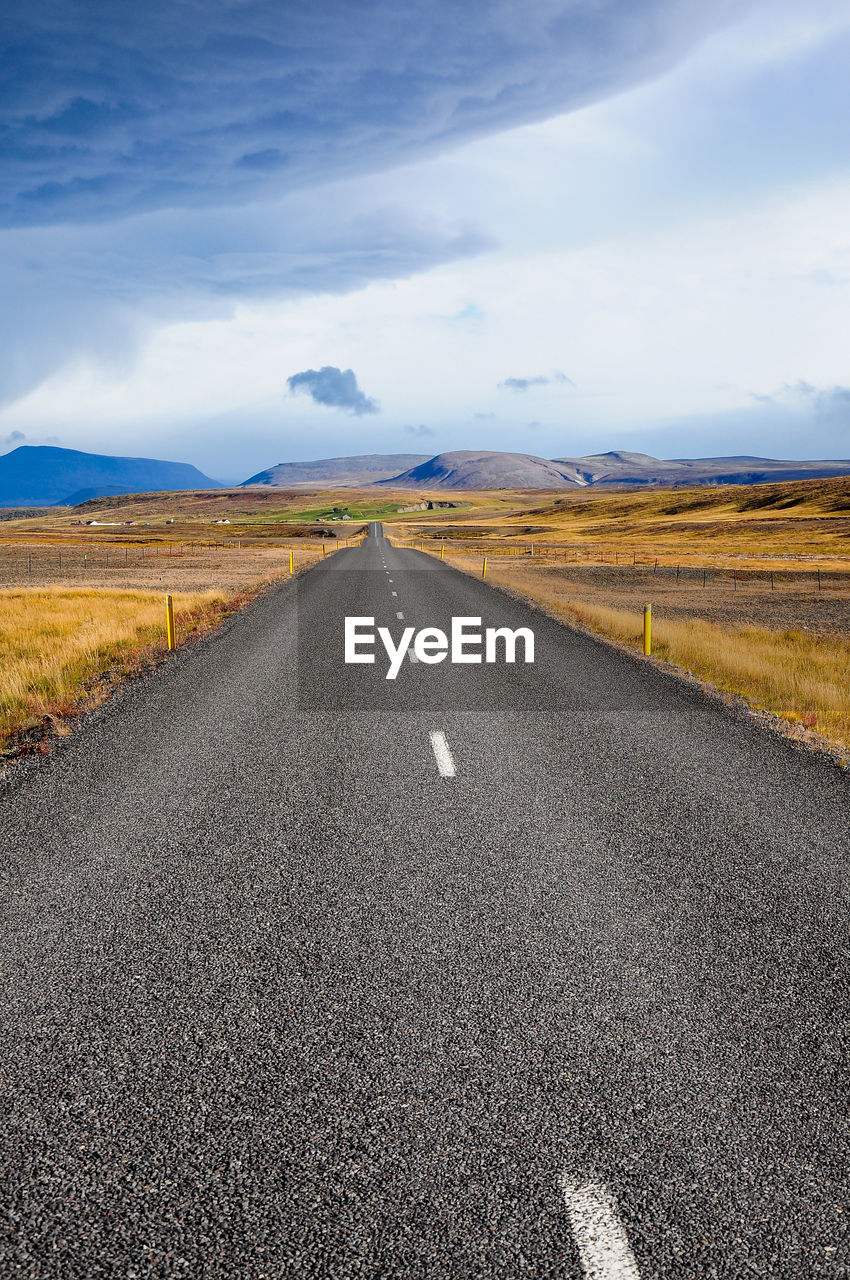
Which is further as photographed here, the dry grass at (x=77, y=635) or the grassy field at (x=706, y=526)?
the grassy field at (x=706, y=526)

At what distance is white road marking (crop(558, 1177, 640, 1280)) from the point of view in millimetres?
2523

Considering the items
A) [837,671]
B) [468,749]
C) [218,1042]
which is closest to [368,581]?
[837,671]

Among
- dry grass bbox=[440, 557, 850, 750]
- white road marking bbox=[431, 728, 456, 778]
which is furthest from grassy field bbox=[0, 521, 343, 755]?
dry grass bbox=[440, 557, 850, 750]

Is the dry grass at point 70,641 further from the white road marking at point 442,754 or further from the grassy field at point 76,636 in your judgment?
the white road marking at point 442,754

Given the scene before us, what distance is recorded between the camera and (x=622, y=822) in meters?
6.48

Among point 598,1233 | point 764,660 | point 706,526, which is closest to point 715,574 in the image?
point 764,660

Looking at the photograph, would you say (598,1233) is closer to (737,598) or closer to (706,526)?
(737,598)

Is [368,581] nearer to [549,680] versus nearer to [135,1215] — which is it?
[549,680]

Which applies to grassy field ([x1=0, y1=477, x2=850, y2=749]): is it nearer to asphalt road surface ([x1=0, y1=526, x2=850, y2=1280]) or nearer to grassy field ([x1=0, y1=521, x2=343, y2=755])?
grassy field ([x1=0, y1=521, x2=343, y2=755])

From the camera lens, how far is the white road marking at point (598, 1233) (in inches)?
99.3
